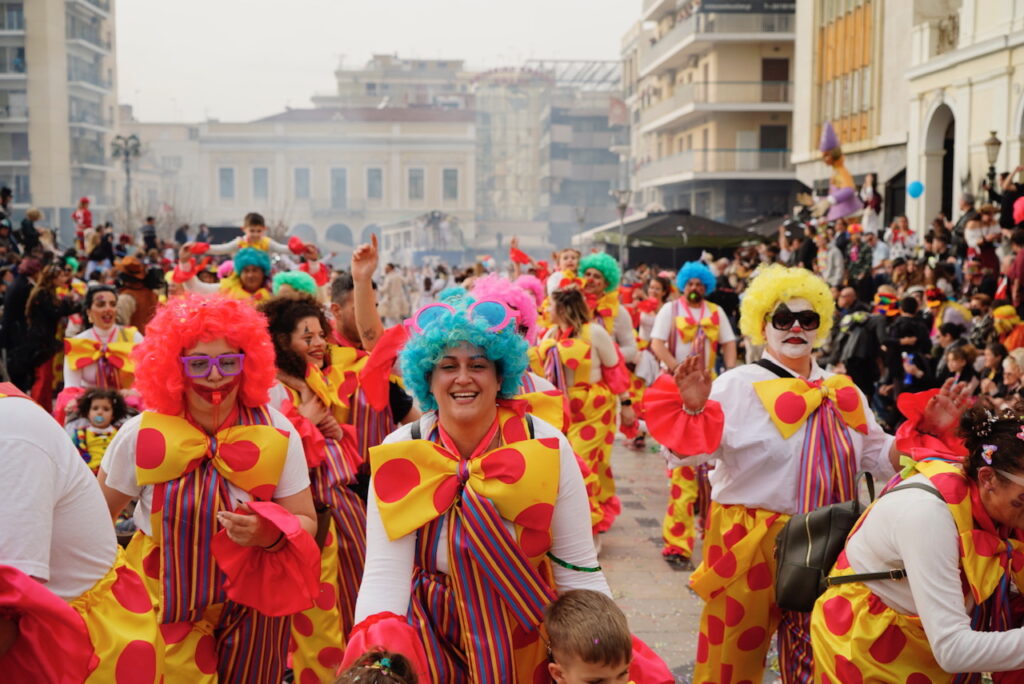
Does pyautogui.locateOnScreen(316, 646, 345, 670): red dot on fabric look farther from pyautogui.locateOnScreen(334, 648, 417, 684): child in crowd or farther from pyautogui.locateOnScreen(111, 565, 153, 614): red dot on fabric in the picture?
pyautogui.locateOnScreen(334, 648, 417, 684): child in crowd

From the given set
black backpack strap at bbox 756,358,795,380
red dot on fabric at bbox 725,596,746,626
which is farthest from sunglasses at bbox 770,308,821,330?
red dot on fabric at bbox 725,596,746,626

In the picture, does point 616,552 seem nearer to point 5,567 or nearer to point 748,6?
point 5,567

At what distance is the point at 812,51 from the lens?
31859mm

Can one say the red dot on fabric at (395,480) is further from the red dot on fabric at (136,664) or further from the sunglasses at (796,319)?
the sunglasses at (796,319)

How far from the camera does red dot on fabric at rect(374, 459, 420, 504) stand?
309cm

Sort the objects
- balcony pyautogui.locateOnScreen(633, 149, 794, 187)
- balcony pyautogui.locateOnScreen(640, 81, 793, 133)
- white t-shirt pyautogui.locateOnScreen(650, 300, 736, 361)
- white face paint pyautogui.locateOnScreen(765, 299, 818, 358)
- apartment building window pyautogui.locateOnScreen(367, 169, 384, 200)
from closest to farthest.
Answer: white face paint pyautogui.locateOnScreen(765, 299, 818, 358), white t-shirt pyautogui.locateOnScreen(650, 300, 736, 361), balcony pyautogui.locateOnScreen(633, 149, 794, 187), balcony pyautogui.locateOnScreen(640, 81, 793, 133), apartment building window pyautogui.locateOnScreen(367, 169, 384, 200)

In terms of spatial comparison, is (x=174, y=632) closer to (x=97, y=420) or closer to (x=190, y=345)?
(x=190, y=345)

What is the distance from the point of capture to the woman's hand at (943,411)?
394 cm

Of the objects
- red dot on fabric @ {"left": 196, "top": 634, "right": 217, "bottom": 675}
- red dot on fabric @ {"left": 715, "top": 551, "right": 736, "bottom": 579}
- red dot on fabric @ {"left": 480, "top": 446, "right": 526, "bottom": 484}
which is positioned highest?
red dot on fabric @ {"left": 480, "top": 446, "right": 526, "bottom": 484}

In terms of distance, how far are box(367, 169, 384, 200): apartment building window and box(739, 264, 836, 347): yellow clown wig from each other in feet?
262

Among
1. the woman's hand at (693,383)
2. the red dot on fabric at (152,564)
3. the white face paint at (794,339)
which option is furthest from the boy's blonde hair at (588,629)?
the white face paint at (794,339)

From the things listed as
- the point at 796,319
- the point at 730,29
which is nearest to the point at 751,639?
the point at 796,319

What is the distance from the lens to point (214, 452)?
3.76m

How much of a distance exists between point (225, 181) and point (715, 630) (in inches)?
3201
